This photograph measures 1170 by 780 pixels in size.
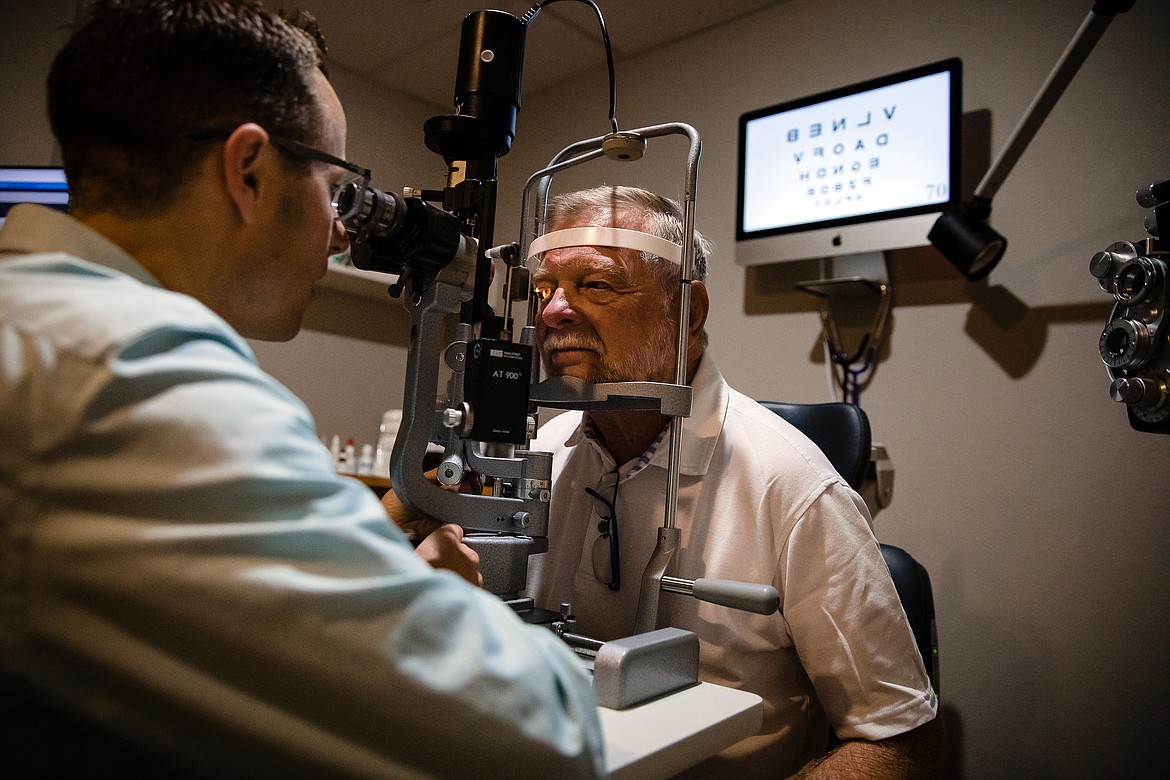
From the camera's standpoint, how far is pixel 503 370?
0.91 metres

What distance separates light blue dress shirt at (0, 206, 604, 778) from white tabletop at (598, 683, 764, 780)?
0.20m

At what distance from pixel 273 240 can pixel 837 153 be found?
185 centimetres

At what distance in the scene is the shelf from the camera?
2770 millimetres

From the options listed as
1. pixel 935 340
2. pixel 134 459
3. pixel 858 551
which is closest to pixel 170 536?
pixel 134 459

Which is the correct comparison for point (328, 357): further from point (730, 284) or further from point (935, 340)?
point (935, 340)

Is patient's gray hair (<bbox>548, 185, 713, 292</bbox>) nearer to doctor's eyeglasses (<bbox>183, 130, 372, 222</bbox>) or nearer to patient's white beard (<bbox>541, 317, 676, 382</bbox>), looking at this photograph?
patient's white beard (<bbox>541, 317, 676, 382</bbox>)

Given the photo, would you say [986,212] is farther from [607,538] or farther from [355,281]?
[355,281]

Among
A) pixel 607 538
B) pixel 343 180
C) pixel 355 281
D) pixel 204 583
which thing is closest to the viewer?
pixel 204 583

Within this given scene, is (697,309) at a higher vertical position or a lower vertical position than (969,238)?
lower

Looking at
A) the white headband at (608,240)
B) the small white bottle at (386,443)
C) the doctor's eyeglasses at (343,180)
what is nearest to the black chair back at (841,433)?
the white headband at (608,240)

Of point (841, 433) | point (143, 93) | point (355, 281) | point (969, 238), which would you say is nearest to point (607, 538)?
point (841, 433)

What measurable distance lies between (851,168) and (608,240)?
4.22 feet

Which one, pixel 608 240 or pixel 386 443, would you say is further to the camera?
pixel 386 443

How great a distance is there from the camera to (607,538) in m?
1.21
